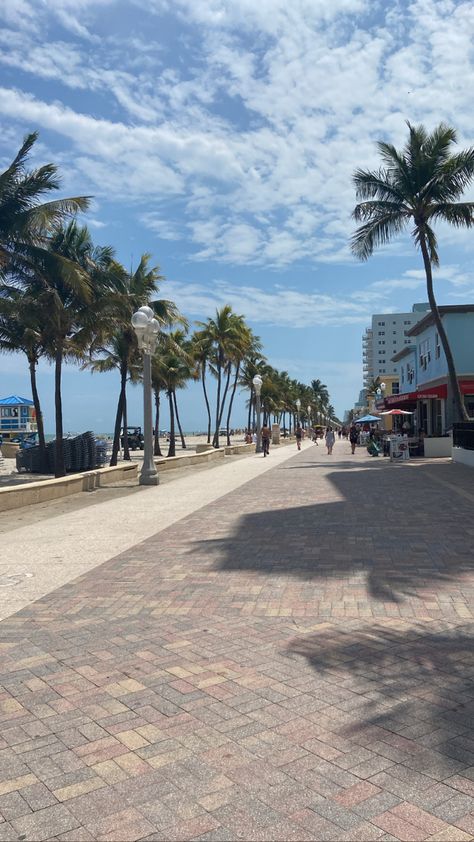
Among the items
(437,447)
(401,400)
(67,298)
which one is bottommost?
(437,447)

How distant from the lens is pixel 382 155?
2483 cm

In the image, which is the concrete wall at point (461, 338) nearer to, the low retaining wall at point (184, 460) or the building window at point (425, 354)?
the building window at point (425, 354)

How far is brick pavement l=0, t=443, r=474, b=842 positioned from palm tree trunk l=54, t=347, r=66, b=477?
51.2 ft

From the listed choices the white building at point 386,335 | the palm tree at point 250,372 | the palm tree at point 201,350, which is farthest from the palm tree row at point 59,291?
the white building at point 386,335

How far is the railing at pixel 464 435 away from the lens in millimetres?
20625

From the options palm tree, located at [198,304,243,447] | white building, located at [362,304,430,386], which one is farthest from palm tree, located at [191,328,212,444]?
white building, located at [362,304,430,386]

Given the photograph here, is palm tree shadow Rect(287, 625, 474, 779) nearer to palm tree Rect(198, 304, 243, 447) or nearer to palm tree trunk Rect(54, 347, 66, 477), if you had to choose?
palm tree trunk Rect(54, 347, 66, 477)

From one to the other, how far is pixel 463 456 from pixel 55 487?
44.5 ft

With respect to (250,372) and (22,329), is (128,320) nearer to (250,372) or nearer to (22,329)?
(22,329)

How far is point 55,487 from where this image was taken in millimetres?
14438

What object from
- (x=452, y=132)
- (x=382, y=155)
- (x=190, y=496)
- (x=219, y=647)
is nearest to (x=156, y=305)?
(x=382, y=155)

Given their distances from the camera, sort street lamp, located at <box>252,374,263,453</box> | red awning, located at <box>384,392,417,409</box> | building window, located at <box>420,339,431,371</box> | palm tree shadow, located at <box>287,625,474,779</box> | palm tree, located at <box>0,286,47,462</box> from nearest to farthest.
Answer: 1. palm tree shadow, located at <box>287,625,474,779</box>
2. palm tree, located at <box>0,286,47,462</box>
3. red awning, located at <box>384,392,417,409</box>
4. street lamp, located at <box>252,374,263,453</box>
5. building window, located at <box>420,339,431,371</box>

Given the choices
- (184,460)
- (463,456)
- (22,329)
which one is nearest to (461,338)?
(463,456)

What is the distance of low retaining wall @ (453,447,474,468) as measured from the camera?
20.6m
